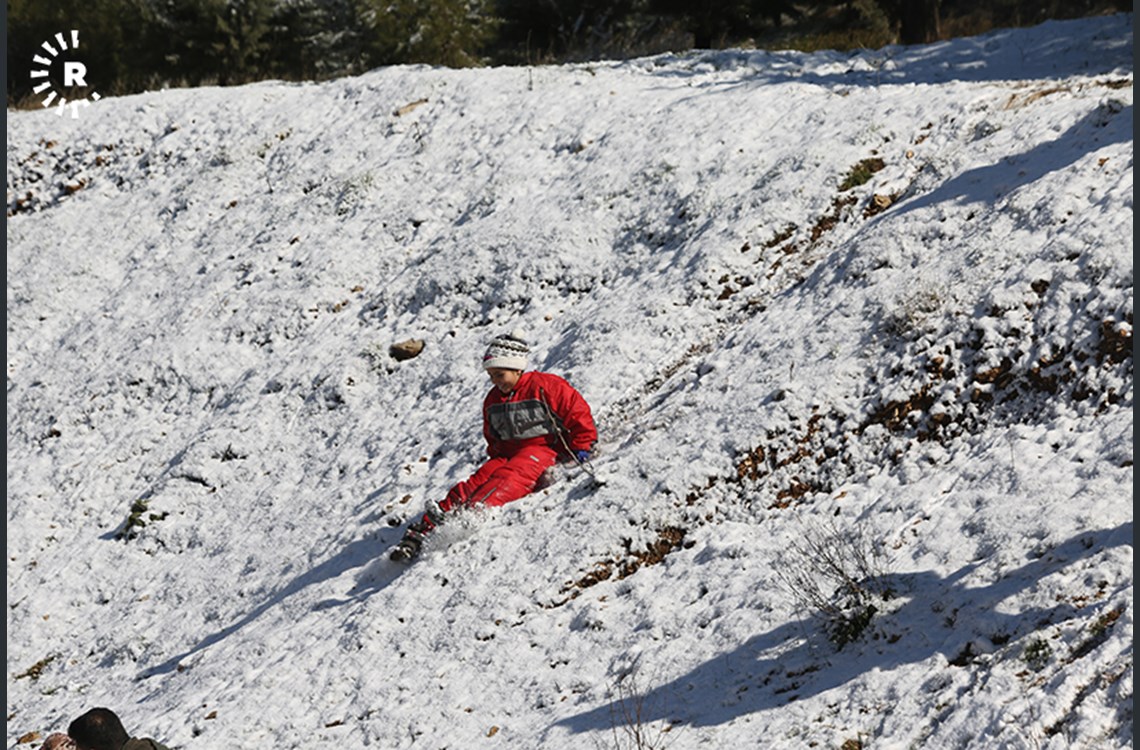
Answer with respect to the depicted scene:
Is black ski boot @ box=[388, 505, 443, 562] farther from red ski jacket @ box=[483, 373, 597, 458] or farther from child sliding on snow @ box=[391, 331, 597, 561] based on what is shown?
red ski jacket @ box=[483, 373, 597, 458]

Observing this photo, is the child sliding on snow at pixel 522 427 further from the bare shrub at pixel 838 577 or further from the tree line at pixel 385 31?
the tree line at pixel 385 31

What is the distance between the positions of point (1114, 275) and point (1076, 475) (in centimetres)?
219

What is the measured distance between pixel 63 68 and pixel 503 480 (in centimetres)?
2108

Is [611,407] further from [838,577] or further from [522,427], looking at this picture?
[838,577]

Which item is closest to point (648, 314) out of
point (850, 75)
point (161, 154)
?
point (850, 75)

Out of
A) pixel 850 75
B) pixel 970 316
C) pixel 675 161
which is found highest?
pixel 850 75

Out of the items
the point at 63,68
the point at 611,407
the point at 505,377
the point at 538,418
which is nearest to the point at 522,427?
the point at 538,418

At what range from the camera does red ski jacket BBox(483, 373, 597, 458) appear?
29.5ft

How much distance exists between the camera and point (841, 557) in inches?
242

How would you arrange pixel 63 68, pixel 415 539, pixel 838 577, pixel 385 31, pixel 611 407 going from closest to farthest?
pixel 838 577 → pixel 415 539 → pixel 611 407 → pixel 385 31 → pixel 63 68

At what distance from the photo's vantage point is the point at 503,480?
8.77m

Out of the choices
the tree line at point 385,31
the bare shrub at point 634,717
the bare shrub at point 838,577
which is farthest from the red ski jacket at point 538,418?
the tree line at point 385,31

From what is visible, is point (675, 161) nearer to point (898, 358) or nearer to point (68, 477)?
point (898, 358)

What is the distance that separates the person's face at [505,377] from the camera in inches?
356
